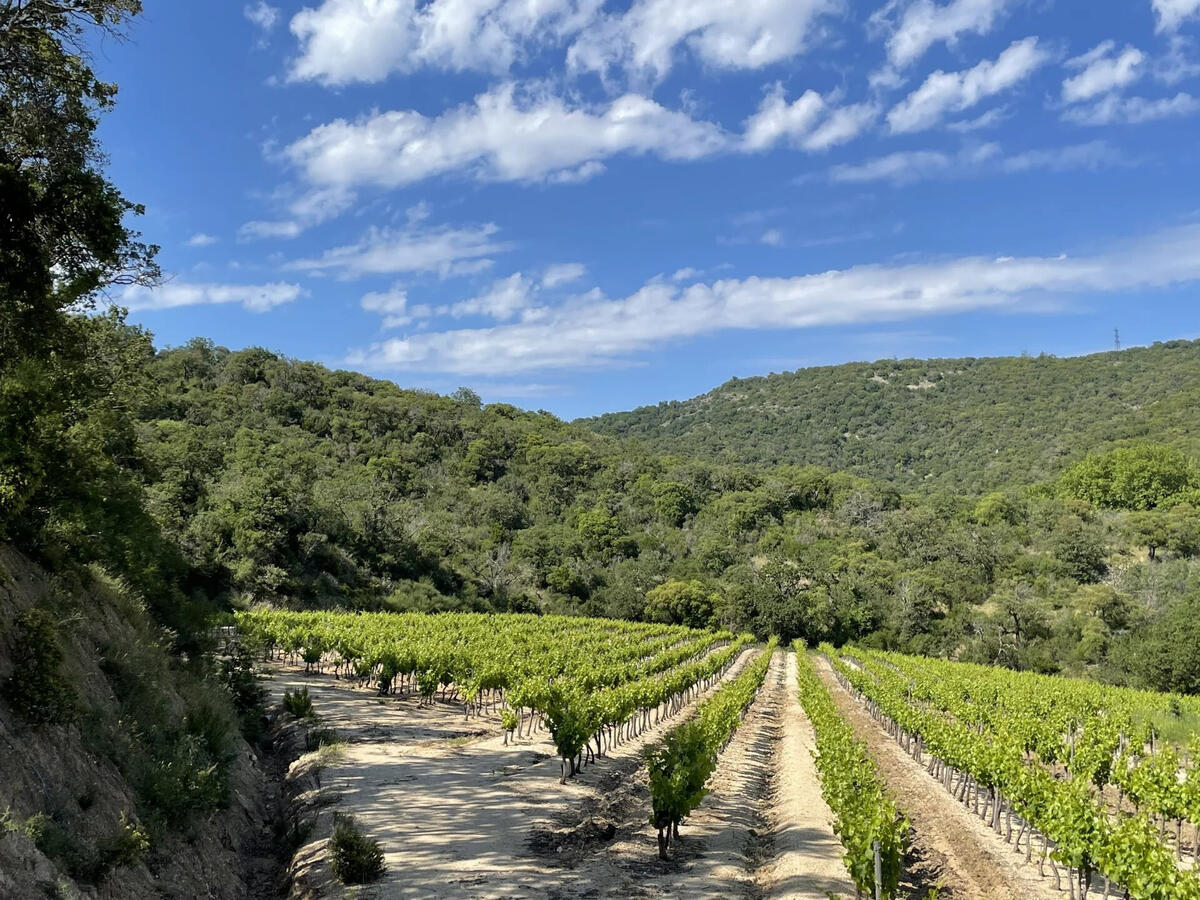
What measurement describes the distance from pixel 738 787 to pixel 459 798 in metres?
7.38

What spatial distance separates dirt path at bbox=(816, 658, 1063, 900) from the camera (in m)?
11.4

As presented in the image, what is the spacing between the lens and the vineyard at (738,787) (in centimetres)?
1080

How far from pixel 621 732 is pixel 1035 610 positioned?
2347 inches

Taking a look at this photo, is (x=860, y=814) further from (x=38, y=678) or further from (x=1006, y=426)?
(x=1006, y=426)

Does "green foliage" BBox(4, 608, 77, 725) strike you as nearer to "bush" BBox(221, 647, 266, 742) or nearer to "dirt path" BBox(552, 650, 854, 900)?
"dirt path" BBox(552, 650, 854, 900)

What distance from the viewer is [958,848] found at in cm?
1347

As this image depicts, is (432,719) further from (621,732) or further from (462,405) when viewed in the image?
(462,405)

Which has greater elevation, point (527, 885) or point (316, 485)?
point (316, 485)

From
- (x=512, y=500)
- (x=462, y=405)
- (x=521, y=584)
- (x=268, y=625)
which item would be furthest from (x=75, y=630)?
(x=462, y=405)

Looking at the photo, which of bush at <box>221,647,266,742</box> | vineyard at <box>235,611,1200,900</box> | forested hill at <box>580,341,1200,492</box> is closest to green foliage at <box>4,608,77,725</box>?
vineyard at <box>235,611,1200,900</box>

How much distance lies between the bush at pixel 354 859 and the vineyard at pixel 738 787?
398mm

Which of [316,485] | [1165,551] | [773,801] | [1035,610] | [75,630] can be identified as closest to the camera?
[75,630]

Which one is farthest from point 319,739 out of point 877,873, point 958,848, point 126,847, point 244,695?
point 958,848

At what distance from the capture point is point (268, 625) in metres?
36.2
